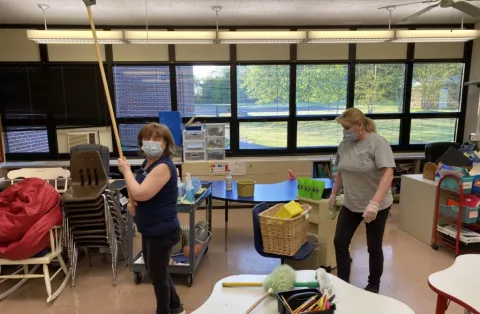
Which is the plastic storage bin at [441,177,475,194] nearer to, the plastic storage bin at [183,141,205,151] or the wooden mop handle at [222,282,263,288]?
the wooden mop handle at [222,282,263,288]

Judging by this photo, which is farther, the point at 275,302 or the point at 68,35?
the point at 68,35

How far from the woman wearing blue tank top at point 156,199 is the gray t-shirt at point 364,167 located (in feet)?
4.03

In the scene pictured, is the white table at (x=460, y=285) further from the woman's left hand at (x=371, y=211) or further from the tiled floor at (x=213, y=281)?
the tiled floor at (x=213, y=281)

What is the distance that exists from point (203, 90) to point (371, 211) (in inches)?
149

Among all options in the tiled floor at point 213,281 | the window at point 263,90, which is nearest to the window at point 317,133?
the window at point 263,90

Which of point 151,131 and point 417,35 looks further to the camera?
point 417,35

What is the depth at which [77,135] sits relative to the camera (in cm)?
519

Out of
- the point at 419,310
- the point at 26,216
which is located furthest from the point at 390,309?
the point at 26,216

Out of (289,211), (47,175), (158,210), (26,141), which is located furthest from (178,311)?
(26,141)

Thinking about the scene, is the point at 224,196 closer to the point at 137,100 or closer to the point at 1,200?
the point at 1,200

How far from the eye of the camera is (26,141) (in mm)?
5344

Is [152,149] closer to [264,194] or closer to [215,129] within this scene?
[264,194]

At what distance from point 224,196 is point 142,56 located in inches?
118

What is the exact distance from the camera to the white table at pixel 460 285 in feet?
4.88
